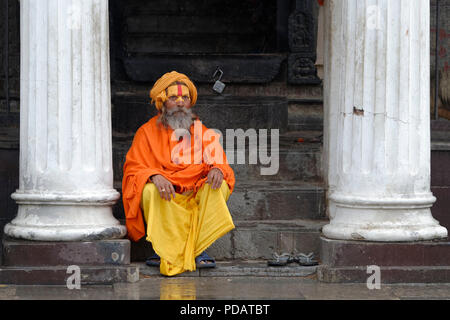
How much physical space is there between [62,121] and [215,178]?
4.32 ft

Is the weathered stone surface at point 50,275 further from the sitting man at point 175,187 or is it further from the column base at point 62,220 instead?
the sitting man at point 175,187

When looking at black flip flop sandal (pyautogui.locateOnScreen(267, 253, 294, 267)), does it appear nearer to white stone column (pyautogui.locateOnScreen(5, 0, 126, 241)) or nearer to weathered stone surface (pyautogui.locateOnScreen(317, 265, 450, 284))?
weathered stone surface (pyautogui.locateOnScreen(317, 265, 450, 284))

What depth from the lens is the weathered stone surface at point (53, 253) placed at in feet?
20.8

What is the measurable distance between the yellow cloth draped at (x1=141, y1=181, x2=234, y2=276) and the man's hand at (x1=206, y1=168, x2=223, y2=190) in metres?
0.07

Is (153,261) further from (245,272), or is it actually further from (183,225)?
(245,272)

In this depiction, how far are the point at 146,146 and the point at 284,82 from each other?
3218 millimetres

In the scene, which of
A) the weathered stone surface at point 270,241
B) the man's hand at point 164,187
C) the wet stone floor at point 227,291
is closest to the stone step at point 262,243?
the weathered stone surface at point 270,241

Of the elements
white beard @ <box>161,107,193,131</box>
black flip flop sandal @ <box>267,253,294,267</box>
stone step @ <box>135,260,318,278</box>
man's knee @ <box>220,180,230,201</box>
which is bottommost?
stone step @ <box>135,260,318,278</box>

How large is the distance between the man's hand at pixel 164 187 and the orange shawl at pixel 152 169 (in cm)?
9

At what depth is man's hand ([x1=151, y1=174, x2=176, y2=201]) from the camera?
655cm

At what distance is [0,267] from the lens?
20.7 feet

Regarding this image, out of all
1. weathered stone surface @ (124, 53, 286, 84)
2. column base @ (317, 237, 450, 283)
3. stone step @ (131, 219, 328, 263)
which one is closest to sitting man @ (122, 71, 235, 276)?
stone step @ (131, 219, 328, 263)
